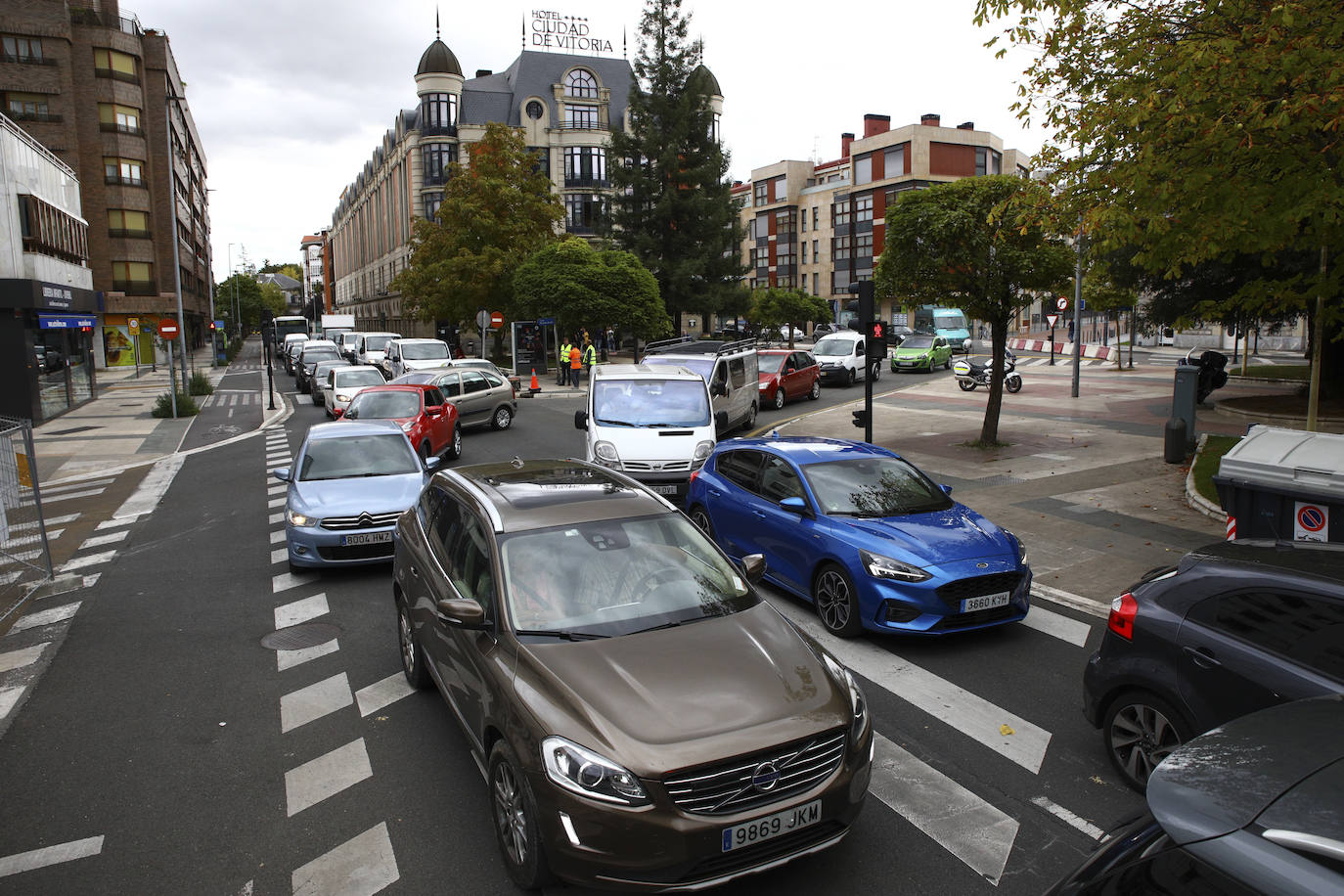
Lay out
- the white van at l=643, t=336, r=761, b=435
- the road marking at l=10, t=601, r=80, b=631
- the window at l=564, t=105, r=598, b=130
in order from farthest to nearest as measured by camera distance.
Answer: the window at l=564, t=105, r=598, b=130, the white van at l=643, t=336, r=761, b=435, the road marking at l=10, t=601, r=80, b=631

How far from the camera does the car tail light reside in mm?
5113

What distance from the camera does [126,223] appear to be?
53031 millimetres

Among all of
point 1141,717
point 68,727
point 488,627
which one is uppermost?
point 488,627

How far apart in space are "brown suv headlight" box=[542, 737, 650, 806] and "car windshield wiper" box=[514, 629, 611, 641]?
73 cm

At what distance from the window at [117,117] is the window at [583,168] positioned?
27960 millimetres

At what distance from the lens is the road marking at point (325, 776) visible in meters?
5.19

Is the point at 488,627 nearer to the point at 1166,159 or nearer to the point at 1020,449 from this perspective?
the point at 1166,159

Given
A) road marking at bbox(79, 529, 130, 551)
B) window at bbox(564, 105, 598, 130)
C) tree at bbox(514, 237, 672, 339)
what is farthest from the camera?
window at bbox(564, 105, 598, 130)

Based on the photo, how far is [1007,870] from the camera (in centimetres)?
439

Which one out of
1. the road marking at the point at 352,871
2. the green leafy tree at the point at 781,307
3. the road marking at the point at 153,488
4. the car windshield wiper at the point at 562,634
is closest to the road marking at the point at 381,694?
the road marking at the point at 352,871

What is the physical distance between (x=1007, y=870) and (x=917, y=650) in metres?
3.08

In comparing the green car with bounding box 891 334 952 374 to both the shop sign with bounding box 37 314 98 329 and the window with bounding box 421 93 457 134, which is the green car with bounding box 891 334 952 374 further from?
the window with bounding box 421 93 457 134

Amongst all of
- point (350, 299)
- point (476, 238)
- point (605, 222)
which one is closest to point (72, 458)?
point (476, 238)

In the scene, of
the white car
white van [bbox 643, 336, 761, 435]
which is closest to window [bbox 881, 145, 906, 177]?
white van [bbox 643, 336, 761, 435]
